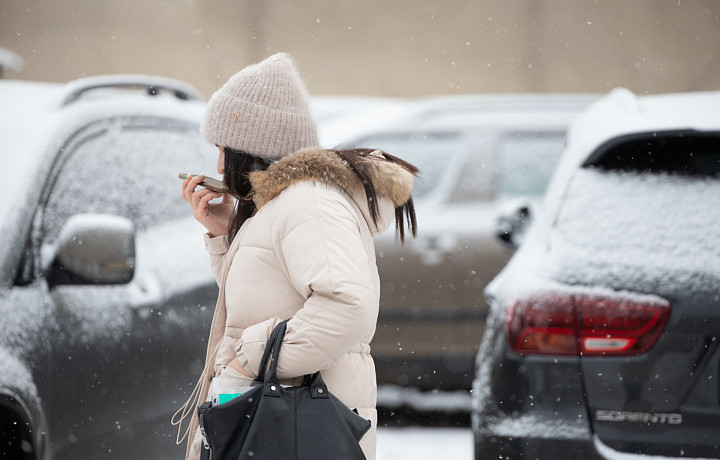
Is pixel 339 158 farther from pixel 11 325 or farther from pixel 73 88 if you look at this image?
pixel 73 88

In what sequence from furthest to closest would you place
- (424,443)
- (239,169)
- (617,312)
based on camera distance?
(424,443)
(617,312)
(239,169)

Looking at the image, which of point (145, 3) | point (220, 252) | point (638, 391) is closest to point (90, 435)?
point (220, 252)

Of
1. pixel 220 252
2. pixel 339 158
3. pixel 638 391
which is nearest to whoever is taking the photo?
pixel 339 158

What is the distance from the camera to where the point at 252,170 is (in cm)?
178

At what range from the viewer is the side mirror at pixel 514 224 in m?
3.31

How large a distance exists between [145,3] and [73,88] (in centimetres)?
532

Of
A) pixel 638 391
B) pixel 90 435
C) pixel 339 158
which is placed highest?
pixel 339 158

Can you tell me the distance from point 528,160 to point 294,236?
365 cm

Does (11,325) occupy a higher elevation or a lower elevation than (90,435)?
higher

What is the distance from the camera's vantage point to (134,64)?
7.37 m

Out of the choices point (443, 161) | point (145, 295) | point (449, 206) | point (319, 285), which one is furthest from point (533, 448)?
point (443, 161)

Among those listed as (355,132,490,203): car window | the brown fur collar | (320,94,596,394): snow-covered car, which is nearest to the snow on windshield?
the brown fur collar

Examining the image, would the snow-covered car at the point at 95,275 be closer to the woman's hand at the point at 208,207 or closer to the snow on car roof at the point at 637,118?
the woman's hand at the point at 208,207

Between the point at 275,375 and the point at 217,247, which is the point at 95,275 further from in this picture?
the point at 275,375
